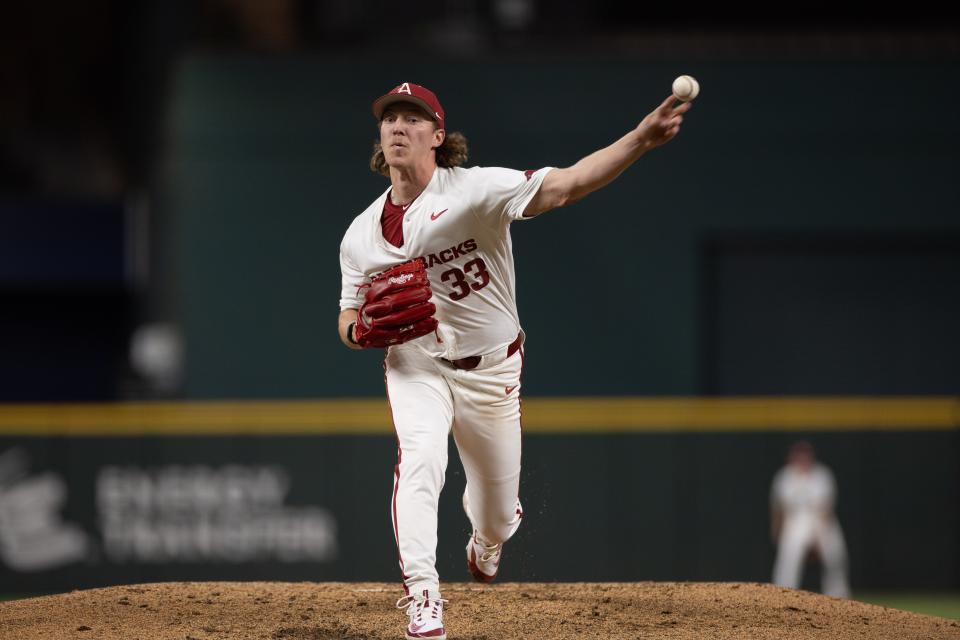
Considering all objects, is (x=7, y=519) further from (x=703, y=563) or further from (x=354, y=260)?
(x=354, y=260)

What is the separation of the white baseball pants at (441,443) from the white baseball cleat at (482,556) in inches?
3.2

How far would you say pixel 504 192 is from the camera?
186 inches

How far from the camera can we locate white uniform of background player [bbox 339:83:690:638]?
4.64m

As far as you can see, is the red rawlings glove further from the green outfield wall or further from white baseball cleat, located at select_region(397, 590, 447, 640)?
the green outfield wall

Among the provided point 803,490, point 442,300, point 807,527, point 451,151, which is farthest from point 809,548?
point 451,151

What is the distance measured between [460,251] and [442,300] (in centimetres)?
22

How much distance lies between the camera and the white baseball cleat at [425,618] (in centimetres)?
454

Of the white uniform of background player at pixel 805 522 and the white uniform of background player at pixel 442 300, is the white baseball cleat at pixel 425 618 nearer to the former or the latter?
the white uniform of background player at pixel 442 300

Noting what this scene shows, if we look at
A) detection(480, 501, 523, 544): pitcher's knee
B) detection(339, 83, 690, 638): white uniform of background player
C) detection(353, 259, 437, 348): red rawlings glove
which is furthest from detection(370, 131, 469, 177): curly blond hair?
detection(480, 501, 523, 544): pitcher's knee

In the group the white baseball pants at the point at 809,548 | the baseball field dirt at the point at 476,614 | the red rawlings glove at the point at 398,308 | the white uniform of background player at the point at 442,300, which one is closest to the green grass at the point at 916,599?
the white baseball pants at the point at 809,548

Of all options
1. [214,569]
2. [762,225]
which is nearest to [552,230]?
[762,225]

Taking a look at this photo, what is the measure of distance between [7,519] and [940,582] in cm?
733

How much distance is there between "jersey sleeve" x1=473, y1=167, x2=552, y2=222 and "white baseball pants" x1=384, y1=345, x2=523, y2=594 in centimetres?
62

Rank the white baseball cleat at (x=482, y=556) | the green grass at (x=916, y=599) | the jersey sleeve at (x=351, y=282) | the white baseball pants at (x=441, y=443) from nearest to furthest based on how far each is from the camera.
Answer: the white baseball pants at (x=441, y=443)
the jersey sleeve at (x=351, y=282)
the white baseball cleat at (x=482, y=556)
the green grass at (x=916, y=599)
